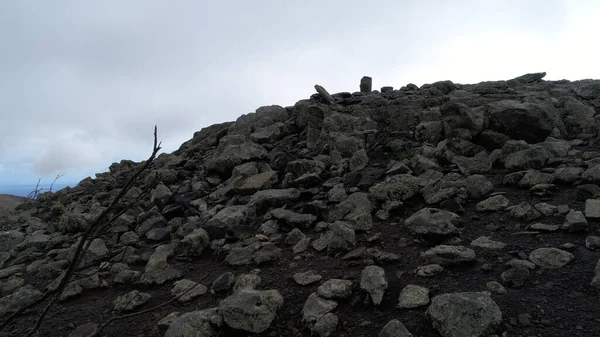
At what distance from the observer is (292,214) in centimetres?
460

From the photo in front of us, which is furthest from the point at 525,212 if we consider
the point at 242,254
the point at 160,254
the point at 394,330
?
the point at 160,254

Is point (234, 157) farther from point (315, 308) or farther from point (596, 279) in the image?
point (596, 279)

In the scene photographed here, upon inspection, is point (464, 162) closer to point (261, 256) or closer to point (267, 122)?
point (261, 256)

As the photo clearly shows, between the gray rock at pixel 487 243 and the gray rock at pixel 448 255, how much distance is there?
168mm

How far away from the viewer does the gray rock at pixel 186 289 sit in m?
3.45

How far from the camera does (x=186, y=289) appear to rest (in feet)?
11.6

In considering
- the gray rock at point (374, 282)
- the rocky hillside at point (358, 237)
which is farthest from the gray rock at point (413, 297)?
the gray rock at point (374, 282)

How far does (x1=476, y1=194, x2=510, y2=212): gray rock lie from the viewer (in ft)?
12.6

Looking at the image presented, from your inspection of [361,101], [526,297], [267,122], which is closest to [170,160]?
[267,122]

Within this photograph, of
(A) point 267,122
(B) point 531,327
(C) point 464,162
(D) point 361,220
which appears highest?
(A) point 267,122

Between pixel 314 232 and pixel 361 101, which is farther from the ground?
pixel 361 101

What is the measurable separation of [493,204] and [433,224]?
0.84m

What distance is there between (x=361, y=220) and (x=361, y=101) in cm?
482

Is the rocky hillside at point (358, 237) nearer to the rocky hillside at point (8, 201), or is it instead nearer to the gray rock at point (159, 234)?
the gray rock at point (159, 234)
